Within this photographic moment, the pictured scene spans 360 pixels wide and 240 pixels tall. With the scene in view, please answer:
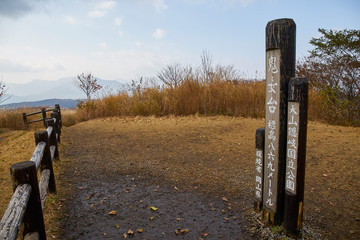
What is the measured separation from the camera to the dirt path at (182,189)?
9.01 feet

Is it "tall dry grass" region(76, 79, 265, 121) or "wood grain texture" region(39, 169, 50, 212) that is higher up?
"tall dry grass" region(76, 79, 265, 121)

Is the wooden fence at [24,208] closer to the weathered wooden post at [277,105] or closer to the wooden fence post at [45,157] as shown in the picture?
the wooden fence post at [45,157]

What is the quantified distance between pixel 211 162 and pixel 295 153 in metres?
2.73

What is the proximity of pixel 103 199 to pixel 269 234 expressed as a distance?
7.25 ft

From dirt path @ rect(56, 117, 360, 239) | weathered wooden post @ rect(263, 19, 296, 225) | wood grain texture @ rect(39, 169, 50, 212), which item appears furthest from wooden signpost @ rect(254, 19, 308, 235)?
wood grain texture @ rect(39, 169, 50, 212)

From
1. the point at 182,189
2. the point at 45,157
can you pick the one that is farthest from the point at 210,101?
the point at 45,157

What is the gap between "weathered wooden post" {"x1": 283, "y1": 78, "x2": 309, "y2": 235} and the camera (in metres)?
2.23

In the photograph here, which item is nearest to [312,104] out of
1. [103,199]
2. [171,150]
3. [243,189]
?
[171,150]

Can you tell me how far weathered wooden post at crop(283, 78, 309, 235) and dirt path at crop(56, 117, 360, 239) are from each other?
1.08 ft

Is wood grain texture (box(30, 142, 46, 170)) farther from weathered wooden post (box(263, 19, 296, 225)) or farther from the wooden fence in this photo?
weathered wooden post (box(263, 19, 296, 225))

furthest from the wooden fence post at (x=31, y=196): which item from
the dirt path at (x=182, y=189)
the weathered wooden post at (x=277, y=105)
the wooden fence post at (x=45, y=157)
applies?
the weathered wooden post at (x=277, y=105)

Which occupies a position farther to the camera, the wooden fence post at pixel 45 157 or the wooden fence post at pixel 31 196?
the wooden fence post at pixel 45 157

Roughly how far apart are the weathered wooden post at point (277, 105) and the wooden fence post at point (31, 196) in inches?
84.0

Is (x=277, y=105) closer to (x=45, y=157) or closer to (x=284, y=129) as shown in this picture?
(x=284, y=129)
